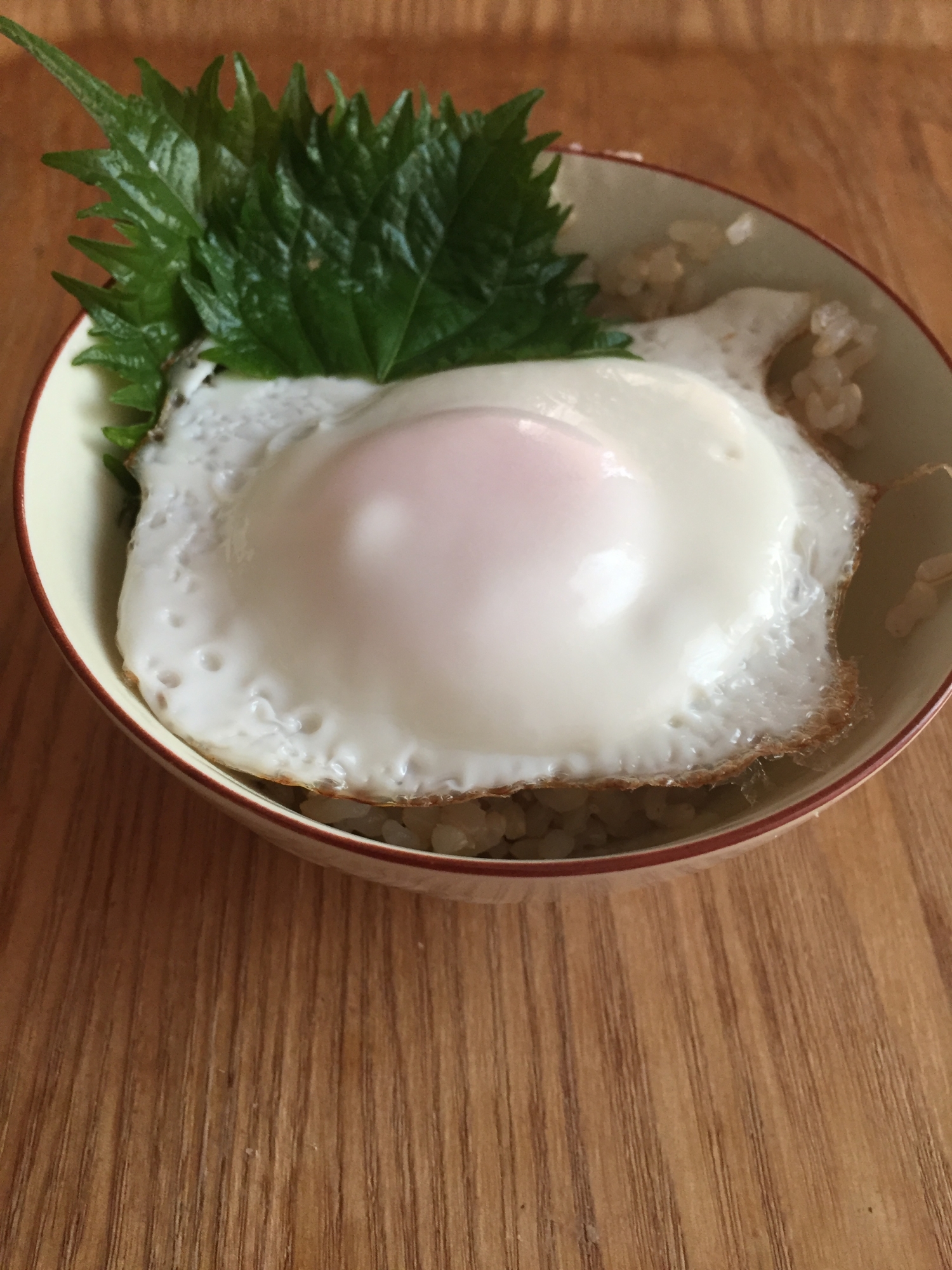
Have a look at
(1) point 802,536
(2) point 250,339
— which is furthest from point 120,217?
(1) point 802,536

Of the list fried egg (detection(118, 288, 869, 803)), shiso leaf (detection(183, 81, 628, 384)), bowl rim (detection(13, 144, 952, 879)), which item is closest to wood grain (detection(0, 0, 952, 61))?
shiso leaf (detection(183, 81, 628, 384))

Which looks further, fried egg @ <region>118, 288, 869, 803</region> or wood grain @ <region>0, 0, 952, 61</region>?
wood grain @ <region>0, 0, 952, 61</region>

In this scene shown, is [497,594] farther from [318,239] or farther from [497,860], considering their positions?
[318,239]

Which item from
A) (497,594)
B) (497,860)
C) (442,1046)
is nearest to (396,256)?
(497,594)

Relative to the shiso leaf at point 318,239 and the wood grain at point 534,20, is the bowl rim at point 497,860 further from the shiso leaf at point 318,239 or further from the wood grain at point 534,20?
the wood grain at point 534,20

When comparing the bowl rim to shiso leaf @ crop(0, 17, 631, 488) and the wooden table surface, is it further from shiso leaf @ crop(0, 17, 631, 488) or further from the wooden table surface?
shiso leaf @ crop(0, 17, 631, 488)

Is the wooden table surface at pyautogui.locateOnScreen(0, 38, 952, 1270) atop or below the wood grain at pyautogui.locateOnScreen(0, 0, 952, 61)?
below

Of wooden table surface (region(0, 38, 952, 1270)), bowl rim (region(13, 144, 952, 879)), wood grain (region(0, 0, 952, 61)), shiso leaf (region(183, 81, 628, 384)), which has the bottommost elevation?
wooden table surface (region(0, 38, 952, 1270))

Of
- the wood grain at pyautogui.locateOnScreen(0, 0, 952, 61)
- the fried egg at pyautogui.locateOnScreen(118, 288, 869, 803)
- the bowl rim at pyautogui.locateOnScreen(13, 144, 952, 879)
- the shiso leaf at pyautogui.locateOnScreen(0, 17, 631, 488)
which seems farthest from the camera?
the wood grain at pyautogui.locateOnScreen(0, 0, 952, 61)
